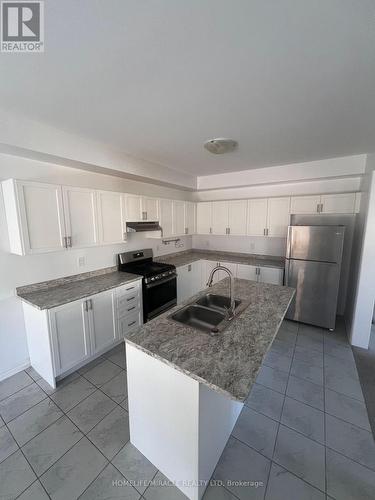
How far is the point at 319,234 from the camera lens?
311cm

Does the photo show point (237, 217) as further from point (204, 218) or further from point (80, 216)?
point (80, 216)

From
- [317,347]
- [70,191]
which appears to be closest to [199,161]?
[70,191]

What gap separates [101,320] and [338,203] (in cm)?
395

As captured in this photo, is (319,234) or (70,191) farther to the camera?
(319,234)

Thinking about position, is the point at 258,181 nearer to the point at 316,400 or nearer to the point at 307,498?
the point at 316,400

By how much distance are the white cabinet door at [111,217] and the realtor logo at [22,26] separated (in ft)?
5.18

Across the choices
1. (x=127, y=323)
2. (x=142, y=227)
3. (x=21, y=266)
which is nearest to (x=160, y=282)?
(x=127, y=323)

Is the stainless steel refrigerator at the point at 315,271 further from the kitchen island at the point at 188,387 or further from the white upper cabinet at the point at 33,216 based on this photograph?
the white upper cabinet at the point at 33,216

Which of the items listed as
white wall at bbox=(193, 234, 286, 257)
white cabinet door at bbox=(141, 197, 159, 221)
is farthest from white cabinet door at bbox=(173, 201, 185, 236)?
white wall at bbox=(193, 234, 286, 257)

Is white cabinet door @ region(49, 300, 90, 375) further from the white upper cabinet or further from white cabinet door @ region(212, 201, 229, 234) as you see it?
white cabinet door @ region(212, 201, 229, 234)

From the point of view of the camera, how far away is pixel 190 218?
178 inches

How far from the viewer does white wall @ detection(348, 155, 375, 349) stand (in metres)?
2.58

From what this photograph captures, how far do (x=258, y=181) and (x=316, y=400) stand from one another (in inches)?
127

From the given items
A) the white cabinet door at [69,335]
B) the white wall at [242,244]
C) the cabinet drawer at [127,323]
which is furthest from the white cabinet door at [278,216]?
the white cabinet door at [69,335]
